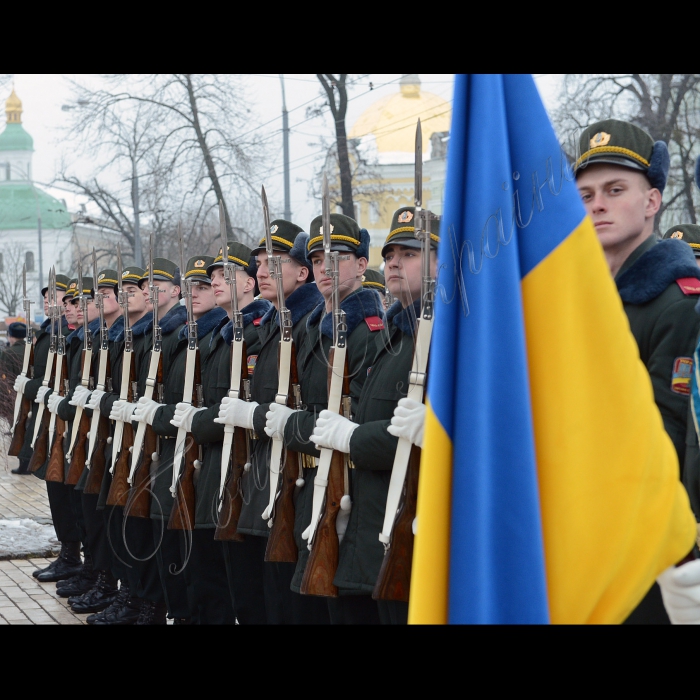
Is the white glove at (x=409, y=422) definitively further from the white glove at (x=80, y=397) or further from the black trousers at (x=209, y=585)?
the white glove at (x=80, y=397)

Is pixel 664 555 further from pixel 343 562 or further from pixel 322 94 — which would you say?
pixel 322 94

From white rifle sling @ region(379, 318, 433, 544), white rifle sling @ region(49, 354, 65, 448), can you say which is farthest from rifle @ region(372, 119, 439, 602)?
white rifle sling @ region(49, 354, 65, 448)

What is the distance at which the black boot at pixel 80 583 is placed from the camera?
699 cm

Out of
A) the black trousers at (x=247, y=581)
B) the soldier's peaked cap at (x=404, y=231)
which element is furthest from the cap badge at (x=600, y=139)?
the black trousers at (x=247, y=581)

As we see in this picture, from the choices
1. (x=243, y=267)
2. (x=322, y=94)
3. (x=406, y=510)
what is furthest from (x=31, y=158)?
(x=406, y=510)

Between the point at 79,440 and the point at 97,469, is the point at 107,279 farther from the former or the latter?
the point at 97,469

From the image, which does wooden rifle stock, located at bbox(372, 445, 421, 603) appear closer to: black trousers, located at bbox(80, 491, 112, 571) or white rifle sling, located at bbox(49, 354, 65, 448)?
black trousers, located at bbox(80, 491, 112, 571)

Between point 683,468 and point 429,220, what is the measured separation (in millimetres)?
940

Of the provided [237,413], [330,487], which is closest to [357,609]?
[330,487]

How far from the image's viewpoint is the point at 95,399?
22.5 ft

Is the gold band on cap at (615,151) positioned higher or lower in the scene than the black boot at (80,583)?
higher

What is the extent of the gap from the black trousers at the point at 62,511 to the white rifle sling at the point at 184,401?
2.54 metres

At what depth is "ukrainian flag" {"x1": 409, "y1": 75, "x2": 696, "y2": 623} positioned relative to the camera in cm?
142

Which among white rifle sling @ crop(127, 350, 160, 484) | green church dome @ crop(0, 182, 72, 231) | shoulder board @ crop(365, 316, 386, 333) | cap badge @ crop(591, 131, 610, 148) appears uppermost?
green church dome @ crop(0, 182, 72, 231)
